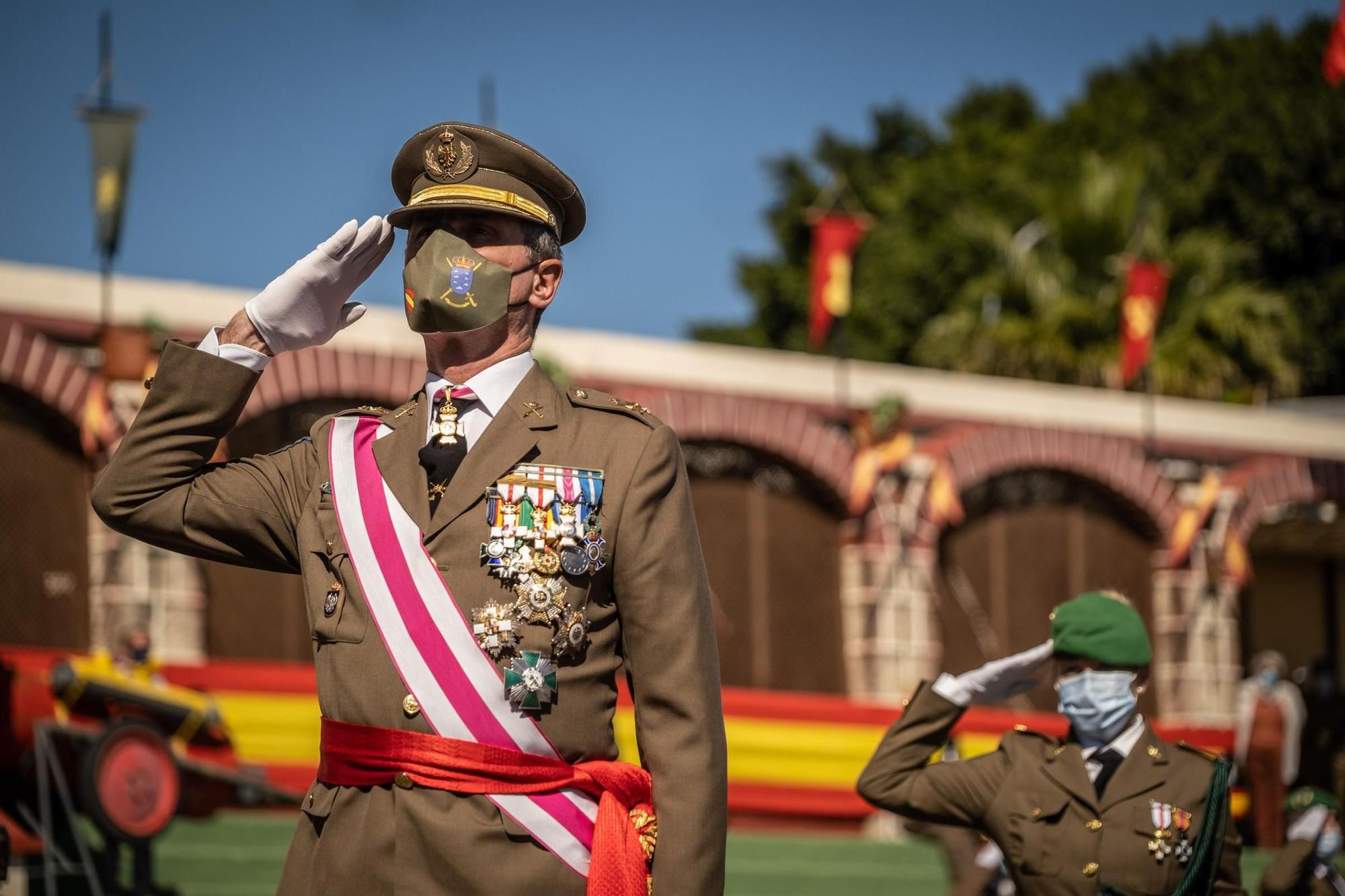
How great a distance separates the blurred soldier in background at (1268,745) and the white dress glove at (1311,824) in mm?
9356

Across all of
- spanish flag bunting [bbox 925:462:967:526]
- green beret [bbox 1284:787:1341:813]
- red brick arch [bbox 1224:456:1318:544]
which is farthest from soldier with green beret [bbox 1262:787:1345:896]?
red brick arch [bbox 1224:456:1318:544]

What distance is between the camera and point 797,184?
4144 centimetres

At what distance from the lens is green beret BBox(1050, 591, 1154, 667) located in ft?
16.8

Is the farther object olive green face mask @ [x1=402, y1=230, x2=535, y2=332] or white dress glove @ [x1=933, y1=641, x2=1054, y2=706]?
white dress glove @ [x1=933, y1=641, x2=1054, y2=706]

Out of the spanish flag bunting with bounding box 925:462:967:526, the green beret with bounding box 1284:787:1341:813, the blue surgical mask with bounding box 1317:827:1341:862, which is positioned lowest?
the blue surgical mask with bounding box 1317:827:1341:862

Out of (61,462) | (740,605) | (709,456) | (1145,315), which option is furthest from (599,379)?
(1145,315)

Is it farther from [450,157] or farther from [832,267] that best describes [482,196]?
[832,267]

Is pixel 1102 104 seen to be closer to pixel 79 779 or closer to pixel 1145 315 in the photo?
pixel 1145 315

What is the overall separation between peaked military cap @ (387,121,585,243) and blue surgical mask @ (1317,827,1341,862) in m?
4.63

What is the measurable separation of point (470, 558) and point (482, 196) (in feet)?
2.09

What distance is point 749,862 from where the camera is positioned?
12828 millimetres

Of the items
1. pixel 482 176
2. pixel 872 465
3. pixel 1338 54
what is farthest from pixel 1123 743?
pixel 872 465

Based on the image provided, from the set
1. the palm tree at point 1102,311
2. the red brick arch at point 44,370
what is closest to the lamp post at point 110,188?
the red brick arch at point 44,370

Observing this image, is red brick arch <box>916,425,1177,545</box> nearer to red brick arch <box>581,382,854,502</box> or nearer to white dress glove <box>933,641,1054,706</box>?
red brick arch <box>581,382,854,502</box>
